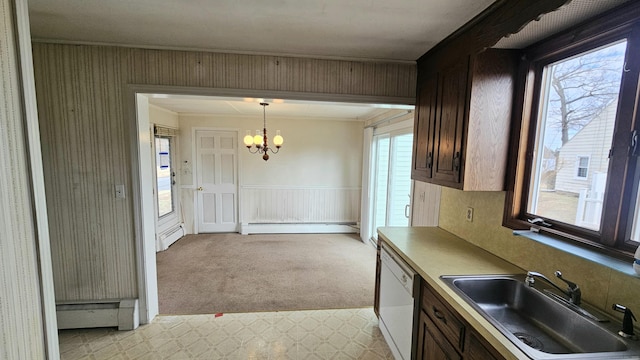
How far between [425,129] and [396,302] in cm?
→ 141

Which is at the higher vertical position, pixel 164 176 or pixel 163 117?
pixel 163 117

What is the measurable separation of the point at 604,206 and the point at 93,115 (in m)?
3.40

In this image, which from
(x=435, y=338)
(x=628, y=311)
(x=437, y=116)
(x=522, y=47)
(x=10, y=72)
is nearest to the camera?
(x=10, y=72)

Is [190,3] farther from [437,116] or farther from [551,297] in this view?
[551,297]

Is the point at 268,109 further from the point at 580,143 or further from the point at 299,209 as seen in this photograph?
the point at 580,143

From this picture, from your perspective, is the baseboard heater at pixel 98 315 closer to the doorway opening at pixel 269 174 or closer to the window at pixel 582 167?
the doorway opening at pixel 269 174

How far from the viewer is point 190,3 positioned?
4.92 ft

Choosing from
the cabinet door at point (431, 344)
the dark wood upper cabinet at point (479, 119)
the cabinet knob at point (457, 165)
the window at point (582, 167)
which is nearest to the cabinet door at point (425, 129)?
the dark wood upper cabinet at point (479, 119)

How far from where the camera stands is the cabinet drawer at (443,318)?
4.09 ft

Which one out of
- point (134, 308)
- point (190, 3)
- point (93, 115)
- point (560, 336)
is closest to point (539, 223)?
point (560, 336)

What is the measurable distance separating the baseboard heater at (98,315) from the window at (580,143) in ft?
10.3

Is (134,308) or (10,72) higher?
(10,72)

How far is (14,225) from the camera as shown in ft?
2.86

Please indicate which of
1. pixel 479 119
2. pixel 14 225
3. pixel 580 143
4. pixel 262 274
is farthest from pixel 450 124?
pixel 262 274
